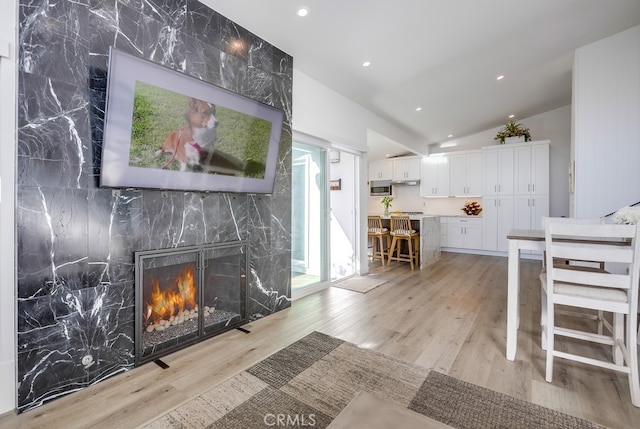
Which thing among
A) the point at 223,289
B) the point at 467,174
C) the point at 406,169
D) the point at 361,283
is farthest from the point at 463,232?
the point at 223,289

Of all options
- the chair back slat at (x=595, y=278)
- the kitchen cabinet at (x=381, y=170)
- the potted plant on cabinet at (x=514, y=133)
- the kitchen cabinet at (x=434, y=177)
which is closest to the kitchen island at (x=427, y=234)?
the kitchen cabinet at (x=434, y=177)

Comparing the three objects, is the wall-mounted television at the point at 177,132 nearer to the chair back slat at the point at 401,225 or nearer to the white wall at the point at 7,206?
the white wall at the point at 7,206

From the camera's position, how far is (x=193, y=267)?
8.10 ft

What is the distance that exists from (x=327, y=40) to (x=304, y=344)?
9.61 ft

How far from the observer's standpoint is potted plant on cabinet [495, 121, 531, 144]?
646 centimetres

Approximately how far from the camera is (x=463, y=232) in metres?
7.11

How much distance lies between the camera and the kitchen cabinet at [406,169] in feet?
25.6

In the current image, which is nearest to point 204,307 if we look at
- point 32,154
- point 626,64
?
point 32,154

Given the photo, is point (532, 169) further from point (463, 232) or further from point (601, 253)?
point (601, 253)

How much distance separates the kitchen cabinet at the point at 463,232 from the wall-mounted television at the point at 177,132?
586 centimetres

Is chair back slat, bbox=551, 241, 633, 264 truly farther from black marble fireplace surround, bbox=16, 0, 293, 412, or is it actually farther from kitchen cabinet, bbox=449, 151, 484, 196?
kitchen cabinet, bbox=449, 151, 484, 196

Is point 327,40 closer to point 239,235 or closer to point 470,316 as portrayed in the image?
point 239,235

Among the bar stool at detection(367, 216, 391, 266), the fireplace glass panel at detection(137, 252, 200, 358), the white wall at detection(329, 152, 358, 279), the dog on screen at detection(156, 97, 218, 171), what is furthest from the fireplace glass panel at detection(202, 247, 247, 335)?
the bar stool at detection(367, 216, 391, 266)

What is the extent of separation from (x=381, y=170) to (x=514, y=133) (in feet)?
10.5
